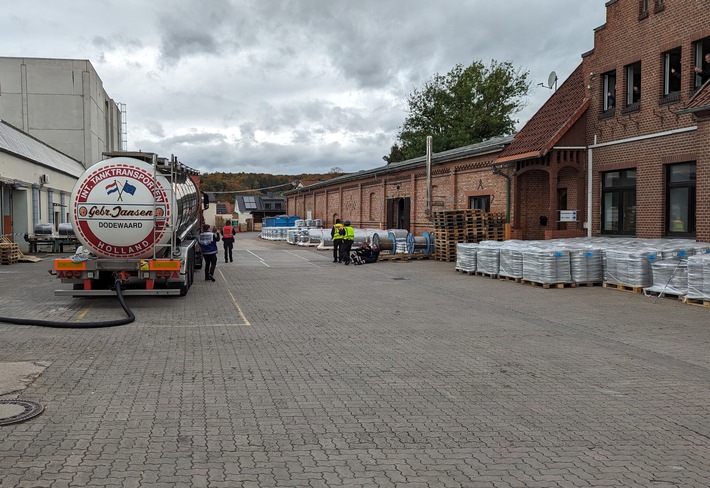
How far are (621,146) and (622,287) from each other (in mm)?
6416

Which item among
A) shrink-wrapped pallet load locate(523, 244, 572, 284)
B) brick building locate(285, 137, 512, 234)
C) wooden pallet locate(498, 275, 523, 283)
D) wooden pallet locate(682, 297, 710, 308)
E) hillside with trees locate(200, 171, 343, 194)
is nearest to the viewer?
wooden pallet locate(682, 297, 710, 308)

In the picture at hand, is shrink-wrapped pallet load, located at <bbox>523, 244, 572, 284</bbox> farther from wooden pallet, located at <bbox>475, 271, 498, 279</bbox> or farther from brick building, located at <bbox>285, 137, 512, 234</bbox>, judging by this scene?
brick building, located at <bbox>285, 137, 512, 234</bbox>

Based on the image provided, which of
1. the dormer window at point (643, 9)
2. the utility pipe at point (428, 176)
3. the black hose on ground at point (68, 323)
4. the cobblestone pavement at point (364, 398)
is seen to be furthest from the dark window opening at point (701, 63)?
the black hose on ground at point (68, 323)

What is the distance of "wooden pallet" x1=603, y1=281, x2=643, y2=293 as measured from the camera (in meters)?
15.7

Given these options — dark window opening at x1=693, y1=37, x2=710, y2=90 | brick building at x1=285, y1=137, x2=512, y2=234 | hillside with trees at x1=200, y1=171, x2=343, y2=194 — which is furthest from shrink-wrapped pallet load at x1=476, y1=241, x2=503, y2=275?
hillside with trees at x1=200, y1=171, x2=343, y2=194

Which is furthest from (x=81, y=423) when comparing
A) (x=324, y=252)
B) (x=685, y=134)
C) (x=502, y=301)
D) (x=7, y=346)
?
(x=324, y=252)

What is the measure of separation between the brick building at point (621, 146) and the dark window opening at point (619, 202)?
0.11ft

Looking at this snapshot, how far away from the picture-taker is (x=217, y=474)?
4.60 m

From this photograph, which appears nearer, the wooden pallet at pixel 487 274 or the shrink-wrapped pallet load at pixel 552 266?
the shrink-wrapped pallet load at pixel 552 266

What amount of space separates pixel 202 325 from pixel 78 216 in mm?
4121

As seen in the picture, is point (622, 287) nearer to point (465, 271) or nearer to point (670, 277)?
point (670, 277)

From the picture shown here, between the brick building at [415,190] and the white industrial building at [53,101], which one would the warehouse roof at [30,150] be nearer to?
the white industrial building at [53,101]

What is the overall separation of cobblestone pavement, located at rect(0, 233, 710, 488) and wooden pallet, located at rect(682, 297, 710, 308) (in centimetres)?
24

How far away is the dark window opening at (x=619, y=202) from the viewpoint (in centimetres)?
2039
